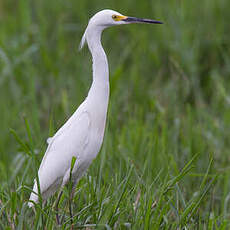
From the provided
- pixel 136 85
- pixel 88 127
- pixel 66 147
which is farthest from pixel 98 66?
pixel 136 85

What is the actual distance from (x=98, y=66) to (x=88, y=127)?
31 centimetres

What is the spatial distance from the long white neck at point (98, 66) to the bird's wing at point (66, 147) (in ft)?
0.41

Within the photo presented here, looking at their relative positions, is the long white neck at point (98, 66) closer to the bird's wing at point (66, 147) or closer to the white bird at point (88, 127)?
the white bird at point (88, 127)

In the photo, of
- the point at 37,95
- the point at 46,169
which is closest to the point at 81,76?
the point at 37,95

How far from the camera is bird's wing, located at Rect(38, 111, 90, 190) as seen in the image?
2.38 meters

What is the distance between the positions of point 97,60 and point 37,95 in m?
2.86

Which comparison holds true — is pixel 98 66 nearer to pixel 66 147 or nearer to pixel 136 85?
pixel 66 147

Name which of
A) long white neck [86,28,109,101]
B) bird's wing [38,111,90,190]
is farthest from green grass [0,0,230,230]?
long white neck [86,28,109,101]

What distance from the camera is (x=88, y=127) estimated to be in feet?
7.83

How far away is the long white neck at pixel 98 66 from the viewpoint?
2.34m

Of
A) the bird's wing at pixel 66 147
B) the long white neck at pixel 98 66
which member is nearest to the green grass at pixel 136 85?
the bird's wing at pixel 66 147

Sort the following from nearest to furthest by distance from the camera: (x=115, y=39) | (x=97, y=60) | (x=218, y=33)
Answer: (x=97, y=60), (x=218, y=33), (x=115, y=39)

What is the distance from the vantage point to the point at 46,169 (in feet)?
8.05

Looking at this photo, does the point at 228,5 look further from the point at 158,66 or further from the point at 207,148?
the point at 207,148
